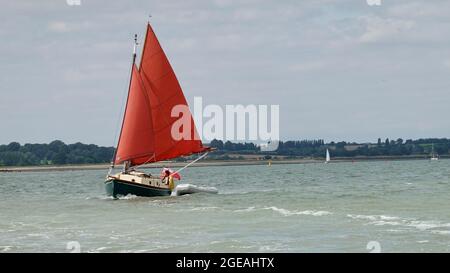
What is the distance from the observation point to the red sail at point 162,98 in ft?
194

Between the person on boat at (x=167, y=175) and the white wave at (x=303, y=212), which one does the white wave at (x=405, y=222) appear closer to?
the white wave at (x=303, y=212)

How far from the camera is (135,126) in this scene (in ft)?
193

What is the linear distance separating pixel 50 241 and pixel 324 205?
1890 centimetres

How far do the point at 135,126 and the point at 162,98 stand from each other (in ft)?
9.26

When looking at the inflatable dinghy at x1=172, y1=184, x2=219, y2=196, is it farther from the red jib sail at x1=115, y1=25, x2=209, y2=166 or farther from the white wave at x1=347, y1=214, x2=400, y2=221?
the white wave at x1=347, y1=214, x2=400, y2=221

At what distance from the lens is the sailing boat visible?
58.7m

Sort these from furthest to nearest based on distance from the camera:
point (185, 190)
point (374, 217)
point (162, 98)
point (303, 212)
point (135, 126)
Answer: point (185, 190) < point (162, 98) < point (135, 126) < point (303, 212) < point (374, 217)

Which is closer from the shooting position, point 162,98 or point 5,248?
point 5,248

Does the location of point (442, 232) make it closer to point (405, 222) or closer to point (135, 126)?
point (405, 222)

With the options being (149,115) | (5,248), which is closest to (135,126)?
(149,115)

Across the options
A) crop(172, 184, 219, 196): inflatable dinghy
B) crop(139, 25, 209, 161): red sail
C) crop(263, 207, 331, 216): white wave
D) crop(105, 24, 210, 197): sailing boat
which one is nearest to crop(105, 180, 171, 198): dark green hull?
crop(105, 24, 210, 197): sailing boat

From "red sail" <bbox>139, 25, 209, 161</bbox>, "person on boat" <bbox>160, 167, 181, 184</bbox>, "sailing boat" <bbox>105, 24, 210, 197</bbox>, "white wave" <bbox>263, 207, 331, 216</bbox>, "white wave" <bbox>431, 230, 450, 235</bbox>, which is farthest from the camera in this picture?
"red sail" <bbox>139, 25, 209, 161</bbox>

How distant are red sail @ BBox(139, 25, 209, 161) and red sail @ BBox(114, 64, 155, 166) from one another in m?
0.61
